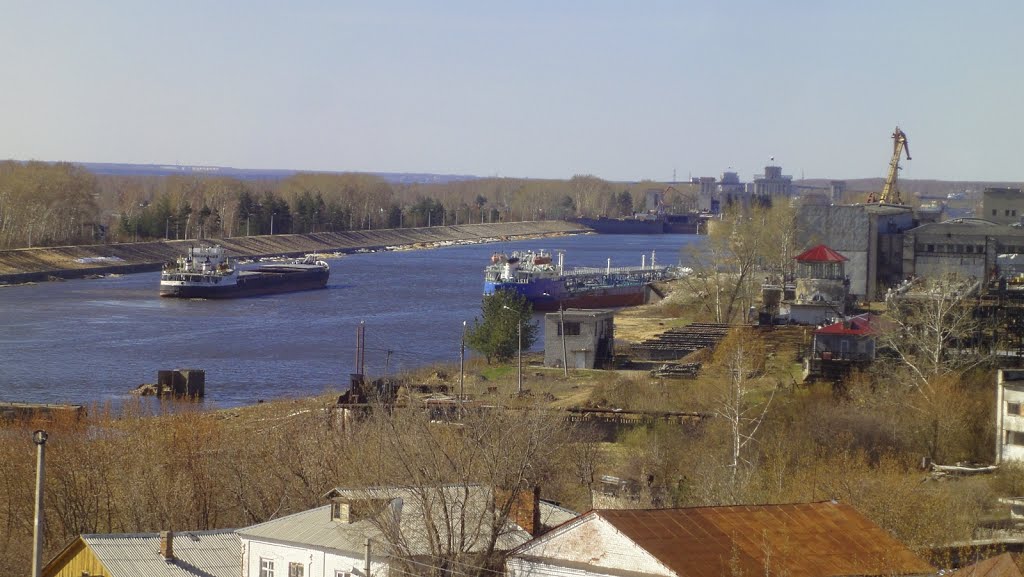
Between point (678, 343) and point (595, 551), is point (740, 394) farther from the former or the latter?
point (678, 343)

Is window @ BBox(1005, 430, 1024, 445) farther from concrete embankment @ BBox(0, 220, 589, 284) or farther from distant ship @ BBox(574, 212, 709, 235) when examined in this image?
distant ship @ BBox(574, 212, 709, 235)

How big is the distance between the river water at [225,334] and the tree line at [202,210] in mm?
5080

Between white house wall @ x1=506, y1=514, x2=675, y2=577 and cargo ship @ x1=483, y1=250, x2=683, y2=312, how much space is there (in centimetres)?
2459

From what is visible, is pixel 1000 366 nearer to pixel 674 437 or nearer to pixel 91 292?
pixel 674 437

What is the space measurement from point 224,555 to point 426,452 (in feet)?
3.63

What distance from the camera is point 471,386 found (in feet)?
52.4

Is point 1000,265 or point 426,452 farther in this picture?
point 1000,265

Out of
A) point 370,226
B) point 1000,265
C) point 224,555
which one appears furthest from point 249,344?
point 370,226

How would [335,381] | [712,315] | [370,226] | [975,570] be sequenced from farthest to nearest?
1. [370,226]
2. [712,315]
3. [335,381]
4. [975,570]

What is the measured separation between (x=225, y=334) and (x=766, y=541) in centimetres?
1957

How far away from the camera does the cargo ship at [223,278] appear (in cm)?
3338

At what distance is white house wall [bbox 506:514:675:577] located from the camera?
570cm

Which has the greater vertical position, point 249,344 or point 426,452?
point 426,452

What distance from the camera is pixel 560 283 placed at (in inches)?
1321
